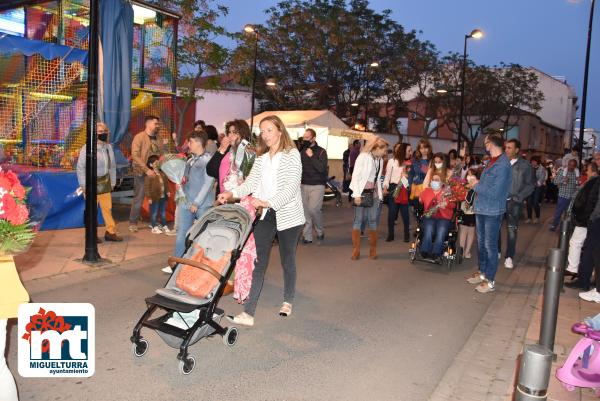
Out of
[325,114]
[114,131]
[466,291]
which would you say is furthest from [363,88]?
[466,291]

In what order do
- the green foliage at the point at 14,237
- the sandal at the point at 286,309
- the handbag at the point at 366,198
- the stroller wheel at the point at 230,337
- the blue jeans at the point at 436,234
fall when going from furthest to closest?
1. the handbag at the point at 366,198
2. the blue jeans at the point at 436,234
3. the sandal at the point at 286,309
4. the stroller wheel at the point at 230,337
5. the green foliage at the point at 14,237

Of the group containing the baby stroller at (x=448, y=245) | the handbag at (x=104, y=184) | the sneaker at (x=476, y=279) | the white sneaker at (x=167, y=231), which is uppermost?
the handbag at (x=104, y=184)

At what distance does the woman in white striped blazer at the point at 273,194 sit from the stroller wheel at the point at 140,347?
1045 mm

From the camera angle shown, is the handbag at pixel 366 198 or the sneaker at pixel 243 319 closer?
the sneaker at pixel 243 319

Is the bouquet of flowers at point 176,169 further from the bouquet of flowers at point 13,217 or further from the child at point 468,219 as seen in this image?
the child at point 468,219

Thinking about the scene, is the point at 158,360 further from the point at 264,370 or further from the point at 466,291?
the point at 466,291

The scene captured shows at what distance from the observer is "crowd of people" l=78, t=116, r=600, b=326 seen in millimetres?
5445

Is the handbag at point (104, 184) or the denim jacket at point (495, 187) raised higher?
the denim jacket at point (495, 187)

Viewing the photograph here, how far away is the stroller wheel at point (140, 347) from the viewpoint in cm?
454

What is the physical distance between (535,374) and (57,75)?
10.6 metres

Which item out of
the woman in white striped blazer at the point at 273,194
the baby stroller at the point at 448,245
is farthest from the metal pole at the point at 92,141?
the baby stroller at the point at 448,245

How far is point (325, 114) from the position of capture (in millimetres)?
22531

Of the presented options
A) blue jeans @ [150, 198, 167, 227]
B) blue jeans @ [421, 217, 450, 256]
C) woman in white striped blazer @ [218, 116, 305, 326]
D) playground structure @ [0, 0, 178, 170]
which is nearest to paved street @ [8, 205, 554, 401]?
blue jeans @ [421, 217, 450, 256]

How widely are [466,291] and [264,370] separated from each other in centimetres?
391
